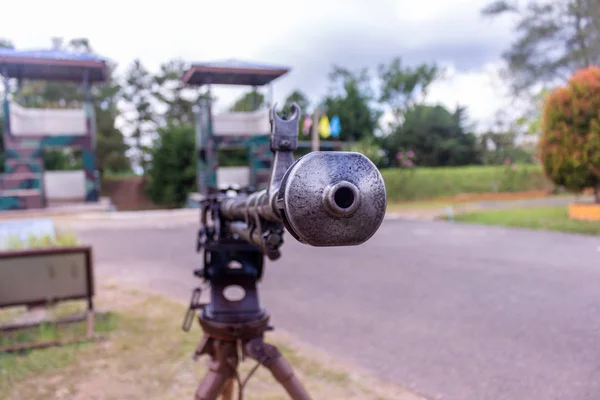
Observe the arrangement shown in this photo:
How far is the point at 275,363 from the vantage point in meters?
2.43

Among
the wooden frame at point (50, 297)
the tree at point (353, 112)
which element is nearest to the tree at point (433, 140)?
the tree at point (353, 112)

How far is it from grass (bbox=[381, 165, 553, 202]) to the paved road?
13.7 metres

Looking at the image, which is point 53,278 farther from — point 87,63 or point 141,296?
point 87,63

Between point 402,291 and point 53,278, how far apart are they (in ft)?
13.4

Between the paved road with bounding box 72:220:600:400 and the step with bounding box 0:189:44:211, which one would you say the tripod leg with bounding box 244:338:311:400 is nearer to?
the paved road with bounding box 72:220:600:400

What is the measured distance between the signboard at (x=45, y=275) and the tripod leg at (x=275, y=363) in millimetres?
3202

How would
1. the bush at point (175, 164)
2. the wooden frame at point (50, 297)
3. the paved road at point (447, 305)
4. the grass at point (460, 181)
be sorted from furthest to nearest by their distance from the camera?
the bush at point (175, 164), the grass at point (460, 181), the wooden frame at point (50, 297), the paved road at point (447, 305)

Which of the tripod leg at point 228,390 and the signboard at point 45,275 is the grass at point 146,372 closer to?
the signboard at point 45,275

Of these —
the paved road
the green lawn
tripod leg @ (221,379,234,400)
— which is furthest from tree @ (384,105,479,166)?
tripod leg @ (221,379,234,400)

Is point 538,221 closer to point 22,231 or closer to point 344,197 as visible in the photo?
point 22,231

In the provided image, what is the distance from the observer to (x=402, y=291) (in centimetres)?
659

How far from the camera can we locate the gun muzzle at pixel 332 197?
0.96 m

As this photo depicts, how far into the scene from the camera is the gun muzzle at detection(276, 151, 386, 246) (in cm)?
96

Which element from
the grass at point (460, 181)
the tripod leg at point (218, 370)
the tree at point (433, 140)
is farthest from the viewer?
the tree at point (433, 140)
